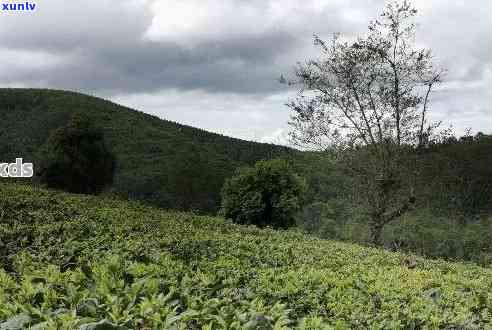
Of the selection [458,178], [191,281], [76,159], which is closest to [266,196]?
[458,178]

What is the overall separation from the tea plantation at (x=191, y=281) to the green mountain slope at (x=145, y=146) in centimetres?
1889

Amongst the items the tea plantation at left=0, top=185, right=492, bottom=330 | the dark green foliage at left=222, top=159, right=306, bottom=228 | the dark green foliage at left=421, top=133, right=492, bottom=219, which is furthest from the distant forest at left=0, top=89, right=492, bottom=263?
the tea plantation at left=0, top=185, right=492, bottom=330

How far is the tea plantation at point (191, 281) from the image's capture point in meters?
4.39

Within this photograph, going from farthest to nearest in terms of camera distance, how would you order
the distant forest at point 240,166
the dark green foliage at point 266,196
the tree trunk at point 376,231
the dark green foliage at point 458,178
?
the dark green foliage at point 458,178 < the distant forest at point 240,166 < the tree trunk at point 376,231 < the dark green foliage at point 266,196

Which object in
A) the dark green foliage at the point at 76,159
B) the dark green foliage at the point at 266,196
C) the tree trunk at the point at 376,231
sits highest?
the dark green foliage at the point at 76,159

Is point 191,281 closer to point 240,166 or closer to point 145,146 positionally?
point 240,166

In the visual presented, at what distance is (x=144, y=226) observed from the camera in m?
9.35

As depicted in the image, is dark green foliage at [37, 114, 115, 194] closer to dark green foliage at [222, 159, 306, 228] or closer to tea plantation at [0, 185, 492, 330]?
dark green foliage at [222, 159, 306, 228]

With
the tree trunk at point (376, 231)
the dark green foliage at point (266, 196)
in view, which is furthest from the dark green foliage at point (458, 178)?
the dark green foliage at point (266, 196)

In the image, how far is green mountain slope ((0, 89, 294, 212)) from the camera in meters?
30.6

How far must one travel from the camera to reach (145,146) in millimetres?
37125

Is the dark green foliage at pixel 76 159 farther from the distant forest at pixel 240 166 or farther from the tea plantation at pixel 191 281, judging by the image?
the tea plantation at pixel 191 281

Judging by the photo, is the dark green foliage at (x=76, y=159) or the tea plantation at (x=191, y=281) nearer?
the tea plantation at (x=191, y=281)

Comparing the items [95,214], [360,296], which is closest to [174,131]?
[95,214]
